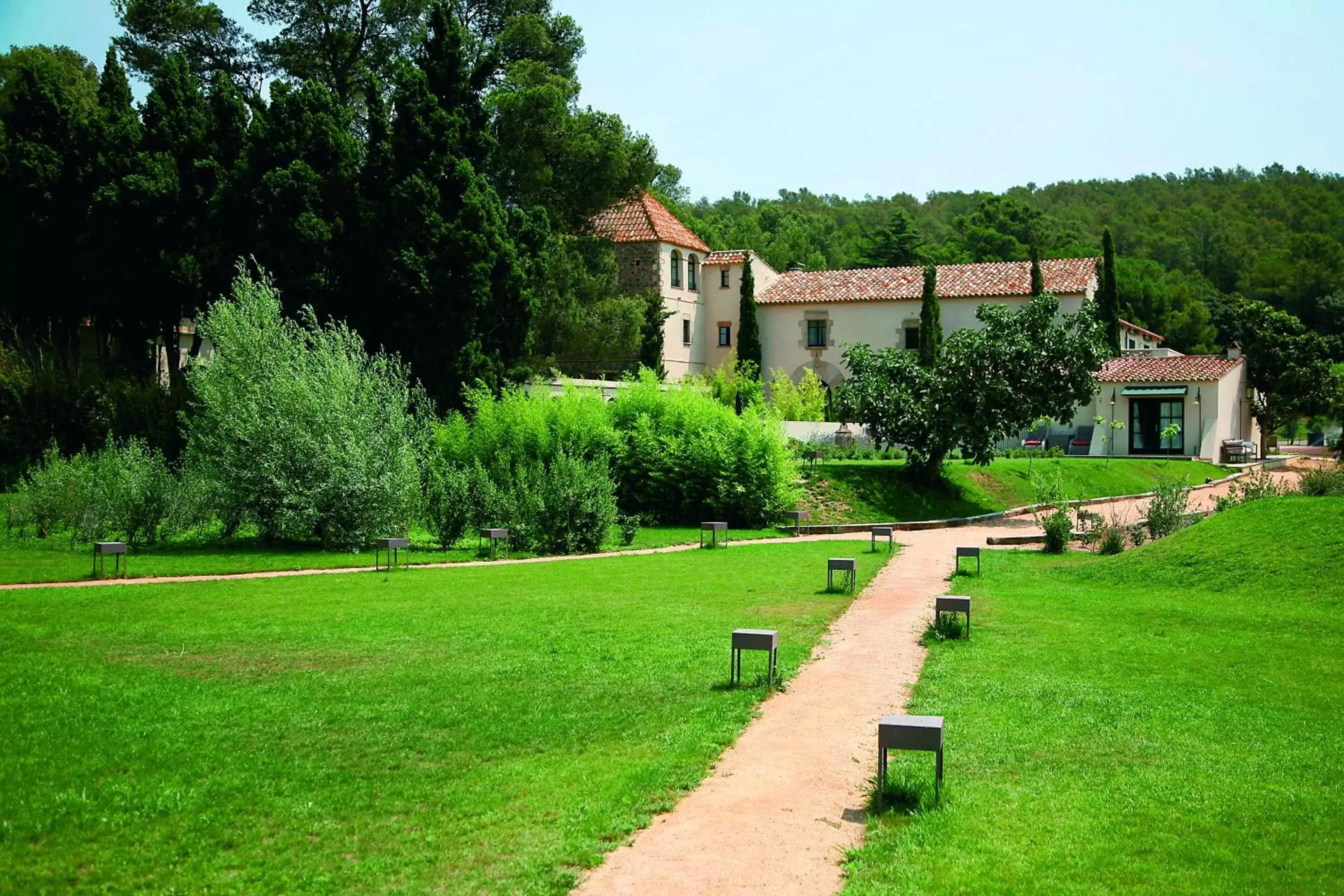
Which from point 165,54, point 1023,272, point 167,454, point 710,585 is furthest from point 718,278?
point 710,585

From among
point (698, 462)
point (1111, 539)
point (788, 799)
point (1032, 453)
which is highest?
point (1032, 453)

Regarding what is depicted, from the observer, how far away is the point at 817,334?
5316 centimetres

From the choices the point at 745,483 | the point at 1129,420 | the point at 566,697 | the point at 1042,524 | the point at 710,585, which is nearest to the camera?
the point at 566,697

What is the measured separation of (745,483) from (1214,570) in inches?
497

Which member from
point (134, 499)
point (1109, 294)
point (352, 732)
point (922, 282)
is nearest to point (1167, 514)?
point (352, 732)

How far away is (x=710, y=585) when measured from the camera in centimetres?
1616

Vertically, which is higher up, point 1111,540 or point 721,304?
point 721,304

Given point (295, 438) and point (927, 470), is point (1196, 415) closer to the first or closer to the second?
point (927, 470)

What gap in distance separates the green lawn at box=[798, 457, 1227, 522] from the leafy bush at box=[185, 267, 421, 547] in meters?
11.3

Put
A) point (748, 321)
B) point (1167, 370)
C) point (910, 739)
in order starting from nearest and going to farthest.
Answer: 1. point (910, 739)
2. point (1167, 370)
3. point (748, 321)

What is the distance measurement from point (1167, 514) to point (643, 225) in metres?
33.2

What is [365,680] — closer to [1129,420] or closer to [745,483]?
[745,483]

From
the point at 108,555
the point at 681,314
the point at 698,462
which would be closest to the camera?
the point at 108,555

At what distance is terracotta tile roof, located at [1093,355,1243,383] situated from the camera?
43656 mm
